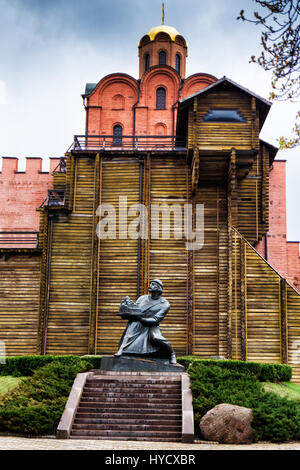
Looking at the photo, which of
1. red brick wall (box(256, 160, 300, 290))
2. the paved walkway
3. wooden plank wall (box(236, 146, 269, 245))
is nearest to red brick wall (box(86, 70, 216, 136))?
red brick wall (box(256, 160, 300, 290))

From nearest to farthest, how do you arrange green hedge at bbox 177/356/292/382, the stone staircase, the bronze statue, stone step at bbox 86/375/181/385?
1. the stone staircase
2. stone step at bbox 86/375/181/385
3. the bronze statue
4. green hedge at bbox 177/356/292/382

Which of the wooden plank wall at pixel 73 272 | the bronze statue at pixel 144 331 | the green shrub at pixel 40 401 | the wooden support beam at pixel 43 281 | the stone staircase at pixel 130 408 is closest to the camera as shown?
the stone staircase at pixel 130 408

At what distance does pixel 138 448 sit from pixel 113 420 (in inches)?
89.1

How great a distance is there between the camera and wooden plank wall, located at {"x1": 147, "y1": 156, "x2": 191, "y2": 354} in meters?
24.5

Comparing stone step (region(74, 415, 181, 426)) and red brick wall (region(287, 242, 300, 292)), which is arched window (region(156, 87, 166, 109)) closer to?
red brick wall (region(287, 242, 300, 292))

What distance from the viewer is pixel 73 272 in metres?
25.2

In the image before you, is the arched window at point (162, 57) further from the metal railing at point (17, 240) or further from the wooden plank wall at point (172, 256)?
the metal railing at point (17, 240)

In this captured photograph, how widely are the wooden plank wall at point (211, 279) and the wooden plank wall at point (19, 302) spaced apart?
22.1ft

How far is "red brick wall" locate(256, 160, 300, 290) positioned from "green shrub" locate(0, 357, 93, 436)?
50.2 feet

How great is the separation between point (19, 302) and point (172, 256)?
6.75m

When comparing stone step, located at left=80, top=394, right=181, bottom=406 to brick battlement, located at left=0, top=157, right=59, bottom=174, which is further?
brick battlement, located at left=0, top=157, right=59, bottom=174

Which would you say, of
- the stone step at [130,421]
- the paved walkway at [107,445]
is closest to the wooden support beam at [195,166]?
the stone step at [130,421]

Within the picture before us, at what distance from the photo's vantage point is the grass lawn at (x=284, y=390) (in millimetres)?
16208

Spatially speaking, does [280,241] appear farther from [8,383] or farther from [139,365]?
[8,383]
